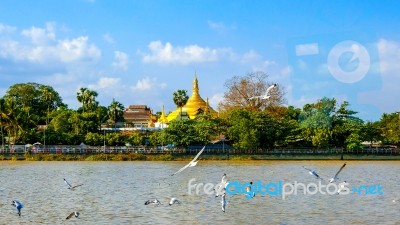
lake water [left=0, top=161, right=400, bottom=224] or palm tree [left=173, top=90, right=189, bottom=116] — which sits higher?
palm tree [left=173, top=90, right=189, bottom=116]

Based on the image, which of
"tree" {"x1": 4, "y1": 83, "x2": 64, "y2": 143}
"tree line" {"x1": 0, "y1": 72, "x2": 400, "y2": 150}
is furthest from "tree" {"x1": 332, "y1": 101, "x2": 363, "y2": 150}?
"tree" {"x1": 4, "y1": 83, "x2": 64, "y2": 143}

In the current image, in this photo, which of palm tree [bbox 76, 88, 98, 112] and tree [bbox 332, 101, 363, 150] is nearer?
tree [bbox 332, 101, 363, 150]

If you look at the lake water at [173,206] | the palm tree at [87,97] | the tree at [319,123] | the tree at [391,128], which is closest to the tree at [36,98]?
the palm tree at [87,97]

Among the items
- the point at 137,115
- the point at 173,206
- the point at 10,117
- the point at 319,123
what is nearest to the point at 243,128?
the point at 319,123

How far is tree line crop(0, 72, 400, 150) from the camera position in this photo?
61.5m

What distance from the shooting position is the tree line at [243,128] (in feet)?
202

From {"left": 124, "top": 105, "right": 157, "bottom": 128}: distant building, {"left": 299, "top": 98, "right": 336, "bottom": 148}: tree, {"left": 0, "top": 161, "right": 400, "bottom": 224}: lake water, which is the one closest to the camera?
{"left": 0, "top": 161, "right": 400, "bottom": 224}: lake water

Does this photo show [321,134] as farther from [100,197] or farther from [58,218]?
A: [58,218]

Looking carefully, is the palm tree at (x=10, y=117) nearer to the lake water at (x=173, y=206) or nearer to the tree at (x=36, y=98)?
the tree at (x=36, y=98)

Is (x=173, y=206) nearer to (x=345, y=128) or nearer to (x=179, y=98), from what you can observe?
(x=345, y=128)

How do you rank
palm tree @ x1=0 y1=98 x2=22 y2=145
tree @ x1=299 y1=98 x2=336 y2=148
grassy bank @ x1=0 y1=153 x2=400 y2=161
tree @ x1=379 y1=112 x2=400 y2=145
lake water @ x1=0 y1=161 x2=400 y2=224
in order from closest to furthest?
lake water @ x1=0 y1=161 x2=400 y2=224 → grassy bank @ x1=0 y1=153 x2=400 y2=161 → tree @ x1=299 y1=98 x2=336 y2=148 → tree @ x1=379 y1=112 x2=400 y2=145 → palm tree @ x1=0 y1=98 x2=22 y2=145

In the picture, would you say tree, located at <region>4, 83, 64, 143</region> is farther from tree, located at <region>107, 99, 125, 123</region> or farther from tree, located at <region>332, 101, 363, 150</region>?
tree, located at <region>332, 101, 363, 150</region>

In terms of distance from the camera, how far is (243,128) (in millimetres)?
60219

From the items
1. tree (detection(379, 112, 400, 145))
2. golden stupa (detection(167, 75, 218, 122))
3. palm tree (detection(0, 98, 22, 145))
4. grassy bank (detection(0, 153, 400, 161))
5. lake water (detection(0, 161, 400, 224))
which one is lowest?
lake water (detection(0, 161, 400, 224))
